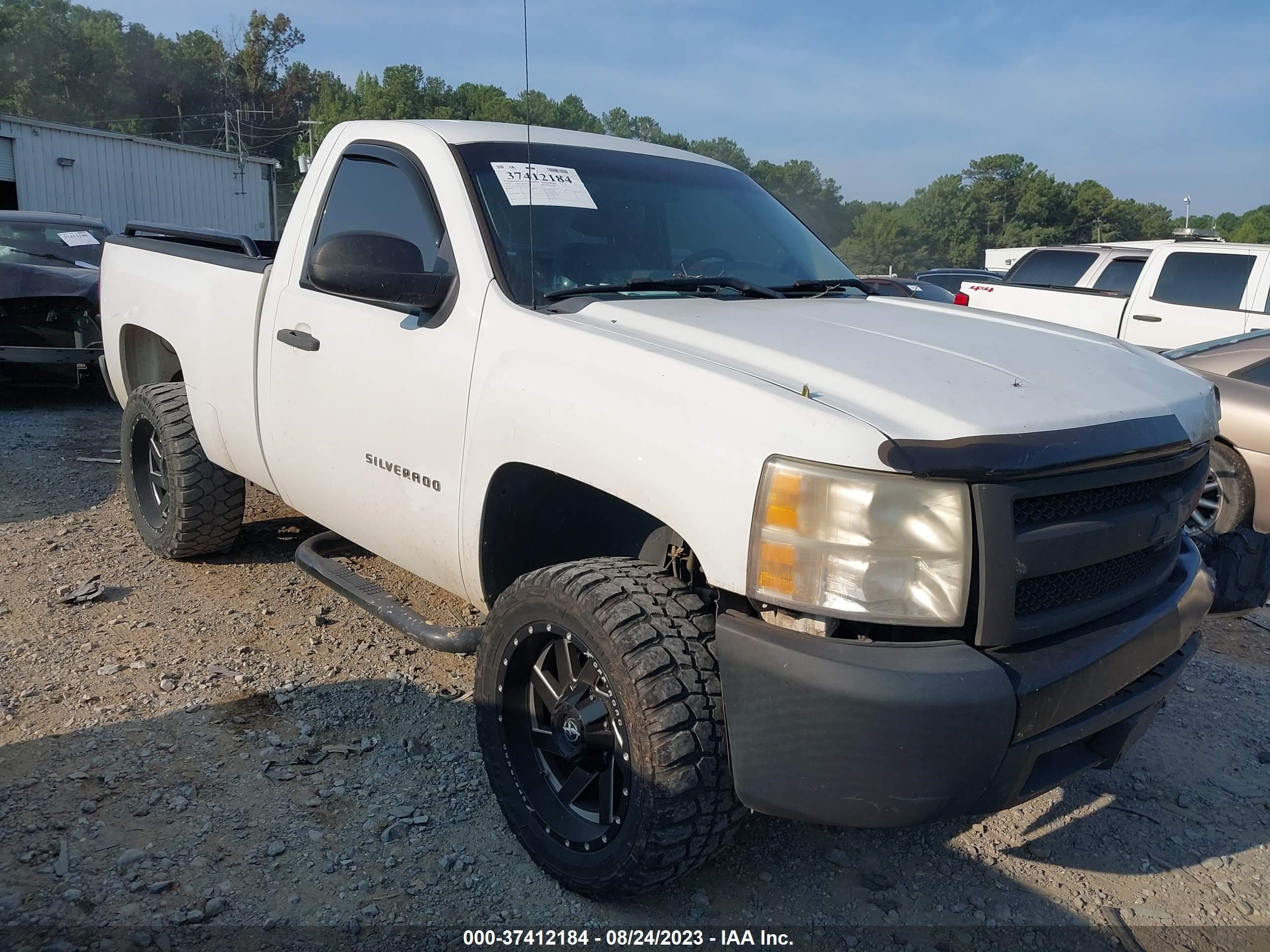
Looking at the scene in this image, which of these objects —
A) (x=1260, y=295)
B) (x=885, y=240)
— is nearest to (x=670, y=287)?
(x=1260, y=295)

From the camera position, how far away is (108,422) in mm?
8195

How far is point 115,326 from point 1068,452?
4565mm

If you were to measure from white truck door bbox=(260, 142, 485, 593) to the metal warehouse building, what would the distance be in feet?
60.5

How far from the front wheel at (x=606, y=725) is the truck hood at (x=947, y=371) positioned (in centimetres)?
61

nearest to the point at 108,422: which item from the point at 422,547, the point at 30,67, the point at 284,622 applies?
the point at 284,622

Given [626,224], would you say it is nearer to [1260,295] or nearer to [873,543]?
[873,543]

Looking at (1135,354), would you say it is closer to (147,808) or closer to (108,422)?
(147,808)

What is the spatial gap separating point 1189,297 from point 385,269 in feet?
28.2

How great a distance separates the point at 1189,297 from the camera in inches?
361

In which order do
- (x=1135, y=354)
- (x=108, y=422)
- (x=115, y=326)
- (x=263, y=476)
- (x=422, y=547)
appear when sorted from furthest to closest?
(x=108, y=422) < (x=115, y=326) < (x=263, y=476) < (x=422, y=547) < (x=1135, y=354)

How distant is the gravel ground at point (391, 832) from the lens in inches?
97.1

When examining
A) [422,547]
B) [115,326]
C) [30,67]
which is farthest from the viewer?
[30,67]

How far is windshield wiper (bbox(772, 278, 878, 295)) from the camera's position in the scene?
335 cm

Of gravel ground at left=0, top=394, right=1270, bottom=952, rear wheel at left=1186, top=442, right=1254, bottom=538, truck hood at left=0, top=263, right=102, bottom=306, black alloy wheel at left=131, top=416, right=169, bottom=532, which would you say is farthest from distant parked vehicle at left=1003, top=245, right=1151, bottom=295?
truck hood at left=0, top=263, right=102, bottom=306
